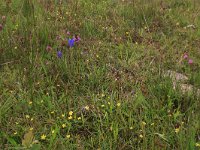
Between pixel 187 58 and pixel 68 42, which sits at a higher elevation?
pixel 68 42

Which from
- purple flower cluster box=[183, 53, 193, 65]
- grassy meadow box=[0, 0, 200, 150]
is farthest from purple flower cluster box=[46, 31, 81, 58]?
purple flower cluster box=[183, 53, 193, 65]

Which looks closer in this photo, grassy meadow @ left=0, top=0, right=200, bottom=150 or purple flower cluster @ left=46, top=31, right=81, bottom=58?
grassy meadow @ left=0, top=0, right=200, bottom=150

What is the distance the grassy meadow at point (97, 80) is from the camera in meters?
2.17

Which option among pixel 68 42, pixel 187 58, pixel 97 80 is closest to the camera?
pixel 97 80

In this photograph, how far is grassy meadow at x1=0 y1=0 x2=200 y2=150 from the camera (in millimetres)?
2170

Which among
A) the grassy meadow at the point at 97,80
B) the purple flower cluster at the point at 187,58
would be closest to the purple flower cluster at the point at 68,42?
the grassy meadow at the point at 97,80

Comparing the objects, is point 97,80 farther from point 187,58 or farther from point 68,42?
point 187,58

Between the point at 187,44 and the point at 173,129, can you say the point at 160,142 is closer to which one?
the point at 173,129

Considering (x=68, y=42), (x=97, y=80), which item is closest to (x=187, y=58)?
(x=97, y=80)

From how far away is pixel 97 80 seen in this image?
2.81 metres

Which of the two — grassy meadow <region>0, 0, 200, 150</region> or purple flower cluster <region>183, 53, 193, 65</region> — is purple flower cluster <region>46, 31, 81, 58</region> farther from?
purple flower cluster <region>183, 53, 193, 65</region>

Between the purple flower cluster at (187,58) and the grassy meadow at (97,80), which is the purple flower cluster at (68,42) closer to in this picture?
the grassy meadow at (97,80)

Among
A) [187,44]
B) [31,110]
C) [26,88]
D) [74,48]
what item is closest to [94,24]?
[74,48]

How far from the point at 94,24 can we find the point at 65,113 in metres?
1.76
